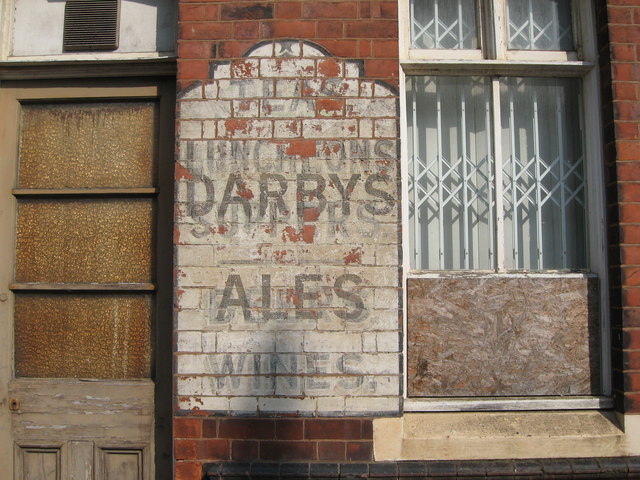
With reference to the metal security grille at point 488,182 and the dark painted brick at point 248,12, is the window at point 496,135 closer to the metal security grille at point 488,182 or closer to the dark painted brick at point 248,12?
the metal security grille at point 488,182

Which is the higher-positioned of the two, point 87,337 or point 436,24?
point 436,24

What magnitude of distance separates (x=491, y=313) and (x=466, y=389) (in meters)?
0.44

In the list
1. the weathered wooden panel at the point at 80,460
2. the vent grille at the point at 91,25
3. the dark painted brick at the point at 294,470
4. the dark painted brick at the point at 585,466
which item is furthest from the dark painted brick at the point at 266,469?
the vent grille at the point at 91,25

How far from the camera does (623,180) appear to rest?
2812 mm

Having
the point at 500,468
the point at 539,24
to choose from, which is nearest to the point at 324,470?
the point at 500,468

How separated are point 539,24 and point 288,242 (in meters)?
2.00

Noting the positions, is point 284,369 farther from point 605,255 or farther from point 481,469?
point 605,255

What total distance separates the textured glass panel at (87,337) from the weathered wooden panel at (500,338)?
1562 mm

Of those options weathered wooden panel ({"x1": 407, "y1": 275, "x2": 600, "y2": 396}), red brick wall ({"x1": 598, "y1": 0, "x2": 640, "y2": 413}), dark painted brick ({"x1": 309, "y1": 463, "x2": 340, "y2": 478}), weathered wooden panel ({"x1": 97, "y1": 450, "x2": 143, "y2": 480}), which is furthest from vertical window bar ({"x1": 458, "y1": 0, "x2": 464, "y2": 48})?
weathered wooden panel ({"x1": 97, "y1": 450, "x2": 143, "y2": 480})

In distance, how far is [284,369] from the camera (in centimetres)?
270

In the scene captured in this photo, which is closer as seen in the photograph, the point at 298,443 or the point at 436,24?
the point at 298,443

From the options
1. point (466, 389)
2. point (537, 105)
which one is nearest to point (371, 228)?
point (466, 389)

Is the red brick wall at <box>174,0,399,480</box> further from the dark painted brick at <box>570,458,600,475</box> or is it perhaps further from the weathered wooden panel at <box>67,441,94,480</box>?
the dark painted brick at <box>570,458,600,475</box>

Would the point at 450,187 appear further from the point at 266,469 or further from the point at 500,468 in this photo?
the point at 266,469
